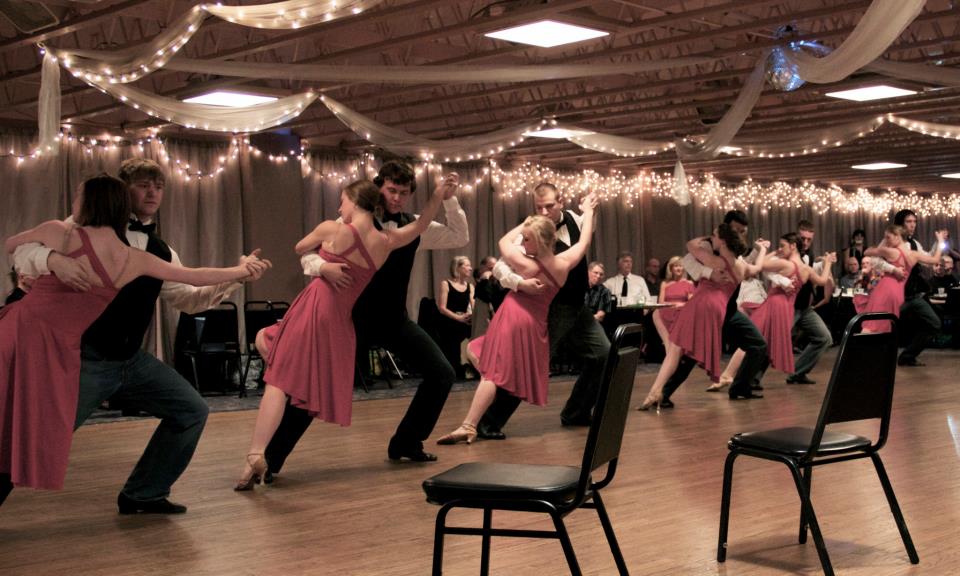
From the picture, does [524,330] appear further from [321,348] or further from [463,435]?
[321,348]

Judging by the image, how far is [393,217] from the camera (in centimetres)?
543

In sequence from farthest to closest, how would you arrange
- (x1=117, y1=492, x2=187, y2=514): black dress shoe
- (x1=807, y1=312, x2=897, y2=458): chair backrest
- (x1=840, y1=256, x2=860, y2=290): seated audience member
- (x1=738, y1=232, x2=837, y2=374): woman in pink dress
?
(x1=840, y1=256, x2=860, y2=290): seated audience member
(x1=738, y1=232, x2=837, y2=374): woman in pink dress
(x1=117, y1=492, x2=187, y2=514): black dress shoe
(x1=807, y1=312, x2=897, y2=458): chair backrest

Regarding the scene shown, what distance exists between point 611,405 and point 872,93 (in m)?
8.97

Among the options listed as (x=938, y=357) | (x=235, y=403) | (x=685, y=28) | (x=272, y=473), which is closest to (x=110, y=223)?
(x=272, y=473)

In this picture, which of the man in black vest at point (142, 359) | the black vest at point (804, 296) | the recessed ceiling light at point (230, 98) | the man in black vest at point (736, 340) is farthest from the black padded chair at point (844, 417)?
the recessed ceiling light at point (230, 98)

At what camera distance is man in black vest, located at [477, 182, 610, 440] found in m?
6.47

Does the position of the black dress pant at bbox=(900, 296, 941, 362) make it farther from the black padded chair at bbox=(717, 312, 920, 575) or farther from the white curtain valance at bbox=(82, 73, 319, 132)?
the black padded chair at bbox=(717, 312, 920, 575)

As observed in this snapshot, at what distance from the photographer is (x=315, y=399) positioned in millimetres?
4996

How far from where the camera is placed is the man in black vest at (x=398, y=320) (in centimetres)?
523

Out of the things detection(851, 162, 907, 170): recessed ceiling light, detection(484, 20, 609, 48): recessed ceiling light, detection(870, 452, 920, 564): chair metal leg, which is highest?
detection(484, 20, 609, 48): recessed ceiling light

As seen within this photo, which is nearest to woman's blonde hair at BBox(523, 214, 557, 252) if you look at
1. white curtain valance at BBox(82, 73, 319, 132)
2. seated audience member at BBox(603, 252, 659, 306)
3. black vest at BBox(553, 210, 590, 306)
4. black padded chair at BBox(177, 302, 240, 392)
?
black vest at BBox(553, 210, 590, 306)

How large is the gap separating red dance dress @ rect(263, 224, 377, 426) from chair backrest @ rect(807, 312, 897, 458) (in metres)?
2.31

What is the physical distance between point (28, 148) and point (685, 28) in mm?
6348

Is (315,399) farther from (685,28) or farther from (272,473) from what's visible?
(685,28)
